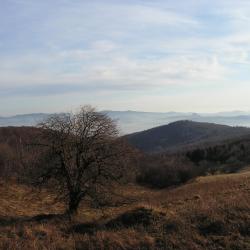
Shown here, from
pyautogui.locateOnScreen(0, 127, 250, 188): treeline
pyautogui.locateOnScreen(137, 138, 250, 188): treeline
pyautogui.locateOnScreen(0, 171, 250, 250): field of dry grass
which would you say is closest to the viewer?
pyautogui.locateOnScreen(0, 171, 250, 250): field of dry grass

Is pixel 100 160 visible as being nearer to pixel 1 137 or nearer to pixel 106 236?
pixel 106 236

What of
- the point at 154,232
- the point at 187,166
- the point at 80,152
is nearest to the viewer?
the point at 154,232

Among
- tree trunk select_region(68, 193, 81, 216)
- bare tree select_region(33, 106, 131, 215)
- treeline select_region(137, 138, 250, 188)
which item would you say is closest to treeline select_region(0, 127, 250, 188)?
treeline select_region(137, 138, 250, 188)

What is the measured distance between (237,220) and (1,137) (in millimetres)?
91335

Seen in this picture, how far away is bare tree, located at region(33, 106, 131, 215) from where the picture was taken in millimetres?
24656

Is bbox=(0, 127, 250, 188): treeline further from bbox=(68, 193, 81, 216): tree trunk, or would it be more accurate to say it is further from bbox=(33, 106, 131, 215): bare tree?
bbox=(68, 193, 81, 216): tree trunk

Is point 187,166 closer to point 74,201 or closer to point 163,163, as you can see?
point 163,163

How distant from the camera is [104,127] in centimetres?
2478

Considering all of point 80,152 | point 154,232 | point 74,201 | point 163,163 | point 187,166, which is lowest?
point 187,166

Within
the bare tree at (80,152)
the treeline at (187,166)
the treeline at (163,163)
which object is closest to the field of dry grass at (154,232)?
the bare tree at (80,152)

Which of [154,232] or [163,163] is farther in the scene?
[163,163]

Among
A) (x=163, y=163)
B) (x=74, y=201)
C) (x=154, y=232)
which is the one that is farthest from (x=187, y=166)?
(x=154, y=232)

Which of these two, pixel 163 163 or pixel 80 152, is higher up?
pixel 80 152

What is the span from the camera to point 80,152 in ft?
81.2
